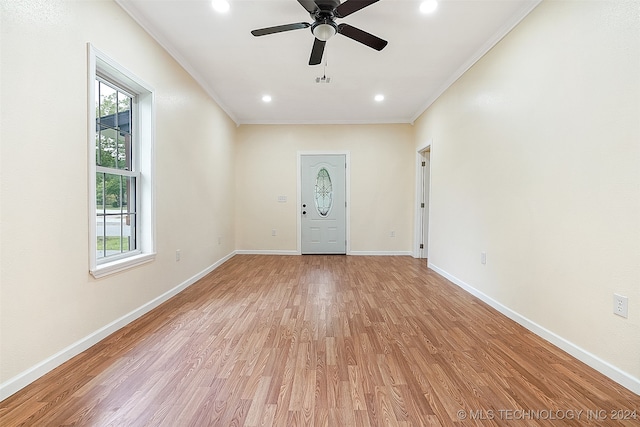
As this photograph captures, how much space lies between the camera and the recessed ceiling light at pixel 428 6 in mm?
2416

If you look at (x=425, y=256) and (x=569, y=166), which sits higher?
(x=569, y=166)

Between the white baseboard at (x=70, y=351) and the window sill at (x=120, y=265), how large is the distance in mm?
404

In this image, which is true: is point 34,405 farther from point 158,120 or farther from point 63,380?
point 158,120

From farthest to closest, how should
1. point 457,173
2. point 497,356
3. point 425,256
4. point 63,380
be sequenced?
point 425,256, point 457,173, point 497,356, point 63,380

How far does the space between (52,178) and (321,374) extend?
2.05 metres

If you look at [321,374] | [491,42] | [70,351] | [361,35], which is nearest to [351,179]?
[491,42]

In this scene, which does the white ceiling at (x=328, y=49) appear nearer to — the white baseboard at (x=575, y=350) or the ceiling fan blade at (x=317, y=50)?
the ceiling fan blade at (x=317, y=50)

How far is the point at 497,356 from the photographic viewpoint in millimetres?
1993

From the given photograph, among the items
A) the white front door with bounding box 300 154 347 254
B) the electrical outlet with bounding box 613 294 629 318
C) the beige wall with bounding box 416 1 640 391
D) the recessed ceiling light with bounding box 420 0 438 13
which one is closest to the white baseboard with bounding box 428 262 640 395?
the beige wall with bounding box 416 1 640 391

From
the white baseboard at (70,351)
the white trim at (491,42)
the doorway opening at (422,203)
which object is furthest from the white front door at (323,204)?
the white baseboard at (70,351)

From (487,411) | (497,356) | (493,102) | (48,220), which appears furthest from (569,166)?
(48,220)

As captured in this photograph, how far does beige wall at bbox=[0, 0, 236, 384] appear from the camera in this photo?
5.09 ft

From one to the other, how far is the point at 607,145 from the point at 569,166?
0.92ft

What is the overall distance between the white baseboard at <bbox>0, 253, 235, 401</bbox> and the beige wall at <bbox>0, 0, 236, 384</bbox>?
0.11 feet
